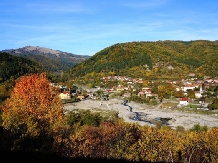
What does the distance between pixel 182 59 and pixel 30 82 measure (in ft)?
408

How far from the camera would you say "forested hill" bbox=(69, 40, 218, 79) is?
117 m

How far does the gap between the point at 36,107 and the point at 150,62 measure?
114m

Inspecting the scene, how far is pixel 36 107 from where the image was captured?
59.9ft

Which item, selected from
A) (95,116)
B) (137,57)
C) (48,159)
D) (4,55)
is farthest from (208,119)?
(137,57)

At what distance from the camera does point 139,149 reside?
15.0 metres

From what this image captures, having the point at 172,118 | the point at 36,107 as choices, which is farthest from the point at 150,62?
the point at 36,107

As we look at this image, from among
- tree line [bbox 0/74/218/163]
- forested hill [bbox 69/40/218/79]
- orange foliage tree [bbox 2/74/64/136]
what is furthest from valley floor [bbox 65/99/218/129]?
forested hill [bbox 69/40/218/79]

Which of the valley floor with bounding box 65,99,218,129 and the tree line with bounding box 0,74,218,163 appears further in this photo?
the valley floor with bounding box 65,99,218,129

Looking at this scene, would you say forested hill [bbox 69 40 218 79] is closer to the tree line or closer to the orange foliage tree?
the orange foliage tree

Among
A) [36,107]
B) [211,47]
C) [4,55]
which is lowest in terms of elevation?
[36,107]

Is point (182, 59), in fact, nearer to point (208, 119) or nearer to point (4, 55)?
point (4, 55)

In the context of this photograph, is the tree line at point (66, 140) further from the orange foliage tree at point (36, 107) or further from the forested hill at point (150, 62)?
the forested hill at point (150, 62)

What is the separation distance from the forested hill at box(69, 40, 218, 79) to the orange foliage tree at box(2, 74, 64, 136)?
93.0 metres

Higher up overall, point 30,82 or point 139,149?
point 30,82
